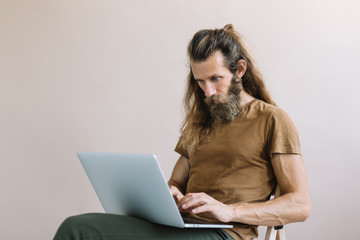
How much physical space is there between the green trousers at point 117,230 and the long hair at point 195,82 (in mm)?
465

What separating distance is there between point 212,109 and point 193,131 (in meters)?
0.13

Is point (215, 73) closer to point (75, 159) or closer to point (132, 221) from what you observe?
point (132, 221)

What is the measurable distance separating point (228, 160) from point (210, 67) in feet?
1.18

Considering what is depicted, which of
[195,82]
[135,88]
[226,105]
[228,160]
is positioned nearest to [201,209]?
[228,160]

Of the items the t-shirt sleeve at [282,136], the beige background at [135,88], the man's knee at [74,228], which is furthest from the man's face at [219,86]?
the beige background at [135,88]

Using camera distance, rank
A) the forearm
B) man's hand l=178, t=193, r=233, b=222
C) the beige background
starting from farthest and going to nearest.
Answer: the beige background < the forearm < man's hand l=178, t=193, r=233, b=222

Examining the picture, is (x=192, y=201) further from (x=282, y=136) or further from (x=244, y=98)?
(x=244, y=98)

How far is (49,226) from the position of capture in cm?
311

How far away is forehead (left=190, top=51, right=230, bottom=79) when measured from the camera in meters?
1.92

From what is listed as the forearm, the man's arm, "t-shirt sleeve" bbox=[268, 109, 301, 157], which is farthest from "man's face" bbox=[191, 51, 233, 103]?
the forearm

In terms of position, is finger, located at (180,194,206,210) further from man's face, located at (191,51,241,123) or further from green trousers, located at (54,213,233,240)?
man's face, located at (191,51,241,123)

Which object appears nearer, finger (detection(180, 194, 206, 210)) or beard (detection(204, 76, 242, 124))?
finger (detection(180, 194, 206, 210))

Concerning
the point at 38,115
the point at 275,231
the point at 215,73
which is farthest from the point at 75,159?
the point at 275,231

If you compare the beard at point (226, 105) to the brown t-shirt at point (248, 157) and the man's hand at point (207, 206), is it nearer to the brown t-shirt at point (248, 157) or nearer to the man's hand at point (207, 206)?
the brown t-shirt at point (248, 157)
